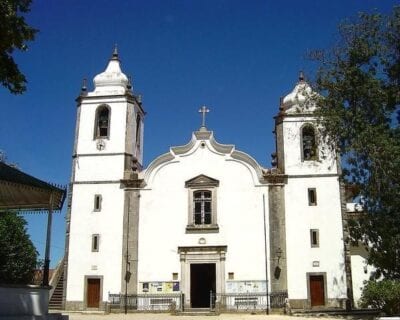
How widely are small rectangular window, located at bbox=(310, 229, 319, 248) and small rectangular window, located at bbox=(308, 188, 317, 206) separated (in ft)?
4.23

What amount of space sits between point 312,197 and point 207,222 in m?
5.11

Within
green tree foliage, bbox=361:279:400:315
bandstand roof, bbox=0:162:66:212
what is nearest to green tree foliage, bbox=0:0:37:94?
bandstand roof, bbox=0:162:66:212

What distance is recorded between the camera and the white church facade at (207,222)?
25234mm

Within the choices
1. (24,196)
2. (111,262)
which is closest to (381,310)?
(111,262)

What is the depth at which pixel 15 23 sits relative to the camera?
33.0 ft

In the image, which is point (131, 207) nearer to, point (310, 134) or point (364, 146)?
point (310, 134)

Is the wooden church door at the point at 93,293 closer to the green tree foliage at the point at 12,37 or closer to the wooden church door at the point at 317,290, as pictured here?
the wooden church door at the point at 317,290

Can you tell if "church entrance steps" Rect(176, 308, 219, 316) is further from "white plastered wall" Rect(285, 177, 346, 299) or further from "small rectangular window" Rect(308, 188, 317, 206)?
"small rectangular window" Rect(308, 188, 317, 206)

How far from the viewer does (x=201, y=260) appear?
2570cm

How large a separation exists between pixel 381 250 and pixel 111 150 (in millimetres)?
14367

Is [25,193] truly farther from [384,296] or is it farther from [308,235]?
Answer: [308,235]

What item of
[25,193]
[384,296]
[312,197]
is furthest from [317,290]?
[25,193]

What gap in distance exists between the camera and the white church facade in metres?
25.2

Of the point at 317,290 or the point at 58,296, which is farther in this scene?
the point at 58,296
